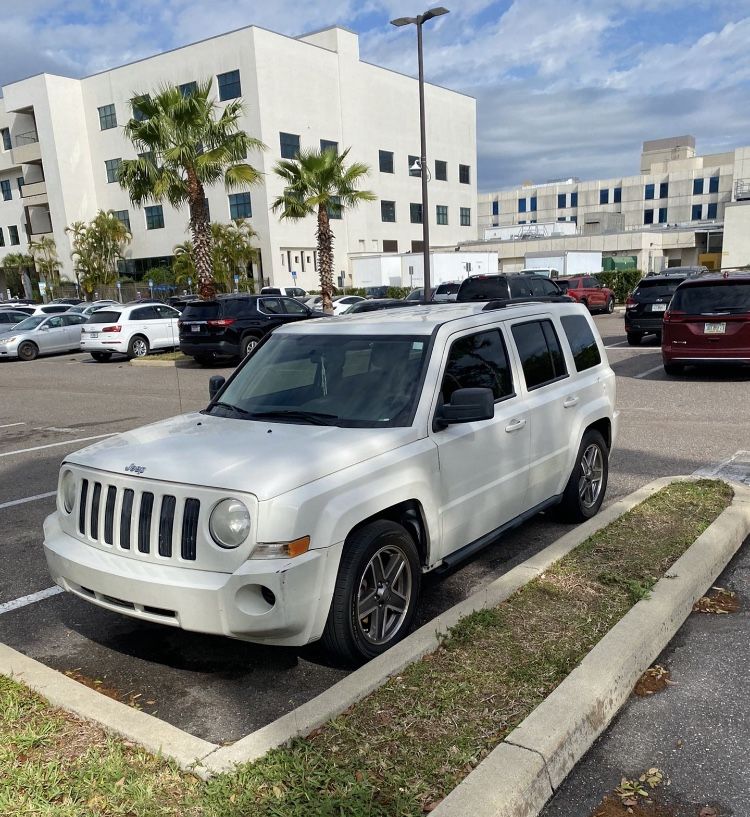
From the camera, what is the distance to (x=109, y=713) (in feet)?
10.2

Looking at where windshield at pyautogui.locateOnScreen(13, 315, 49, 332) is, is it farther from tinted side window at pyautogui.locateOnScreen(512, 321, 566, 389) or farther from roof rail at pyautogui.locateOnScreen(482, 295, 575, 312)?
tinted side window at pyautogui.locateOnScreen(512, 321, 566, 389)

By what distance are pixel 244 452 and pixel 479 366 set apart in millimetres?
1737

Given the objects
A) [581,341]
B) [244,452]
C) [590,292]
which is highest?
[581,341]

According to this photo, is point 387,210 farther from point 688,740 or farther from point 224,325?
point 688,740

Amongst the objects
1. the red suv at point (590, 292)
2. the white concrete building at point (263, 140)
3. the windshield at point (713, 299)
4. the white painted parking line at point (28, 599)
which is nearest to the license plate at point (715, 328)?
the windshield at point (713, 299)

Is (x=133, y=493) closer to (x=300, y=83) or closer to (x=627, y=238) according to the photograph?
(x=300, y=83)

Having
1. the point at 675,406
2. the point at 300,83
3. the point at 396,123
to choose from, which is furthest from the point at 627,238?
the point at 675,406

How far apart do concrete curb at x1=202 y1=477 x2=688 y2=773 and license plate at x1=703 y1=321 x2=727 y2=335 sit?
842 cm

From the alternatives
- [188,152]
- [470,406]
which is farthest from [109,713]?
[188,152]

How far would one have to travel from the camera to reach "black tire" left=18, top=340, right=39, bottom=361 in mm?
23328

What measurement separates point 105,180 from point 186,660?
184ft

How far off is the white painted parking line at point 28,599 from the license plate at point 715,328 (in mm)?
10690

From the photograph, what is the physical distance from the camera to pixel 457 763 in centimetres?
279

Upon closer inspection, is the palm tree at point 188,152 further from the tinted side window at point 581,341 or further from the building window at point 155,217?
the building window at point 155,217
